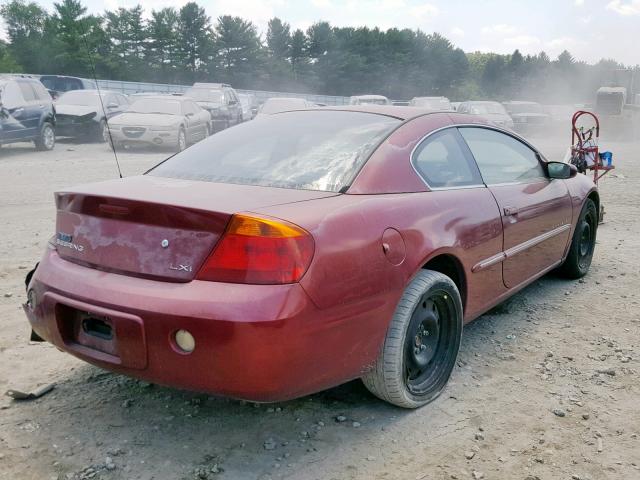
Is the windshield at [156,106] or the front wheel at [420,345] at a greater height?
the windshield at [156,106]

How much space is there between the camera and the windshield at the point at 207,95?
20.5m

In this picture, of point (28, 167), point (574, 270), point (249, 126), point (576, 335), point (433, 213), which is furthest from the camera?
point (28, 167)

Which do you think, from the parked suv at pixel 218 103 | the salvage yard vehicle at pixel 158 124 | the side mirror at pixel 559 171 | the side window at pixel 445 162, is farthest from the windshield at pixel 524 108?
the side window at pixel 445 162

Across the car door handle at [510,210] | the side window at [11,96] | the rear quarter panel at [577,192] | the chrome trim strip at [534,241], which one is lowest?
the chrome trim strip at [534,241]

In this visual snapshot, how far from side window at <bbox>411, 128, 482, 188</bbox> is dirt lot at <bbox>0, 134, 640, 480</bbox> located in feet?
3.28

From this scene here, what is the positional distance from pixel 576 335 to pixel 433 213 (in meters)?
1.56

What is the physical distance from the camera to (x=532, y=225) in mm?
3887

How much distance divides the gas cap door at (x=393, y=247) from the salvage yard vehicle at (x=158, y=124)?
1353 cm

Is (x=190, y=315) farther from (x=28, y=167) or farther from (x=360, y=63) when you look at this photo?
(x=360, y=63)

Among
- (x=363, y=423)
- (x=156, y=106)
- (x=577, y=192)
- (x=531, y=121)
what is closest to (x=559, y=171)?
(x=577, y=192)

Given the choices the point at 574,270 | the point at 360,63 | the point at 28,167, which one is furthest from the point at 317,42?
the point at 574,270

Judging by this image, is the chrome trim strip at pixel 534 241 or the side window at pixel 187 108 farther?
the side window at pixel 187 108

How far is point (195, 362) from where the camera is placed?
2254 millimetres

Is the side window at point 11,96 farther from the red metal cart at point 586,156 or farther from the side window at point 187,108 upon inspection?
the red metal cart at point 586,156
